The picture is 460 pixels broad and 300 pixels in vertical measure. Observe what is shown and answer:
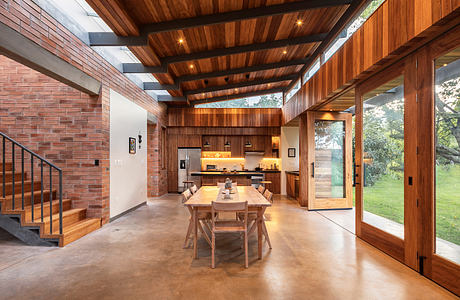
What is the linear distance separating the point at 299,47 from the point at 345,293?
17.9 ft

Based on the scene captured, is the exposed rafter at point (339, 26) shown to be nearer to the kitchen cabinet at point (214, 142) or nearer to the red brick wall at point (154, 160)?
the kitchen cabinet at point (214, 142)

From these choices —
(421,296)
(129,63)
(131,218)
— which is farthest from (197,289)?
(129,63)

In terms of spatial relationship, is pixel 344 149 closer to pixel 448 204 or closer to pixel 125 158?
pixel 448 204

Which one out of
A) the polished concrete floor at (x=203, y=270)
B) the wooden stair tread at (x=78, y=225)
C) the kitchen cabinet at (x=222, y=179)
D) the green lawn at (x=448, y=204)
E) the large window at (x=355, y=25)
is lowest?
the polished concrete floor at (x=203, y=270)

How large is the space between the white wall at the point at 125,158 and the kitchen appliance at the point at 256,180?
3.67m

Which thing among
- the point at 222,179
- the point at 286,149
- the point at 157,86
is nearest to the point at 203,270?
the point at 222,179

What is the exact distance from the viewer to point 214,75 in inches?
274

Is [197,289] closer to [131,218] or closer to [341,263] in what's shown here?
[341,263]

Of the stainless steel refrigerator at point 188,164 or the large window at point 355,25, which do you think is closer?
the large window at point 355,25

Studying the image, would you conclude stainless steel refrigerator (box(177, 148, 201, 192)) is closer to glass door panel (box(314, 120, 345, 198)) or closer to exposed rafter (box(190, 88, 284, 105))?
exposed rafter (box(190, 88, 284, 105))

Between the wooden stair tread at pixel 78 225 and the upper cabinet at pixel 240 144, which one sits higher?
the upper cabinet at pixel 240 144

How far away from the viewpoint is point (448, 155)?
2.50 m

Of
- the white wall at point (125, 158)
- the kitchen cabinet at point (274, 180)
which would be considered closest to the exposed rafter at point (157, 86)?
the white wall at point (125, 158)

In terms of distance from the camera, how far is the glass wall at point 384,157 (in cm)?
322
